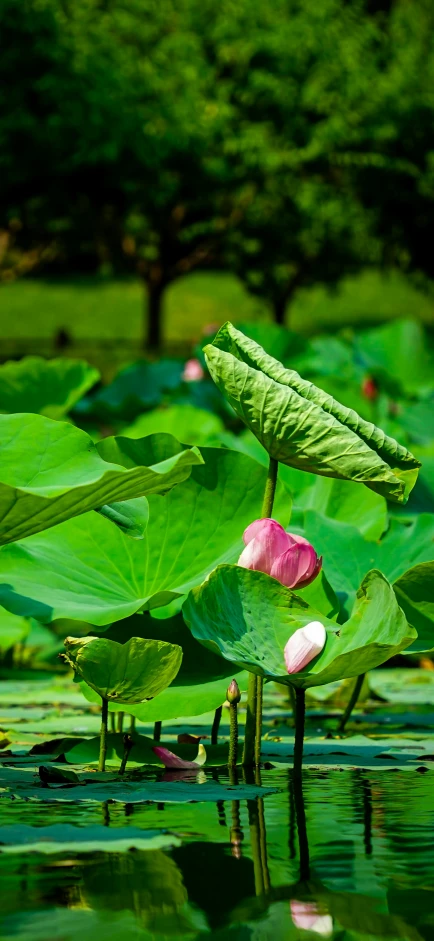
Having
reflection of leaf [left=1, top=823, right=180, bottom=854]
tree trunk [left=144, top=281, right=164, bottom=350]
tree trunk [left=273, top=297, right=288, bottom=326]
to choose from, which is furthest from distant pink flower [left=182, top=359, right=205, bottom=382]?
tree trunk [left=273, top=297, right=288, bottom=326]

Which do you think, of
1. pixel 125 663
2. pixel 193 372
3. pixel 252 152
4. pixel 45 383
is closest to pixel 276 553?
pixel 125 663

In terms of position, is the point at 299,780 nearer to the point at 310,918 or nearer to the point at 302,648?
the point at 302,648

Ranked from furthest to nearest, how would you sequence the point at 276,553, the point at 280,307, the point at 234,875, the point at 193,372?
the point at 280,307 → the point at 193,372 → the point at 276,553 → the point at 234,875

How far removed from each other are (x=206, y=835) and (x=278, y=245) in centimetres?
2788

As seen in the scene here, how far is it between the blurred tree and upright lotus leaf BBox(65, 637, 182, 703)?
64.4 ft

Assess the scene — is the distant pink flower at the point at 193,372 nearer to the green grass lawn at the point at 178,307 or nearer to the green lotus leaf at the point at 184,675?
the green lotus leaf at the point at 184,675

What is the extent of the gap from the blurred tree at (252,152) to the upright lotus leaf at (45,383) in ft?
57.4

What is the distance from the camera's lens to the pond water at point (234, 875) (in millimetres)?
944

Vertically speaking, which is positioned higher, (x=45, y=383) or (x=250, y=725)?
(x=45, y=383)

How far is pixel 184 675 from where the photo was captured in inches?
64.5

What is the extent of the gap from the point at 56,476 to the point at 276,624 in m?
0.30

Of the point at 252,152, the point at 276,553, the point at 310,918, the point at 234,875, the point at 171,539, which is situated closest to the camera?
the point at 310,918

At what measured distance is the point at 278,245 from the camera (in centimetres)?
2855

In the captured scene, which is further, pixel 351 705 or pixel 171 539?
pixel 351 705
